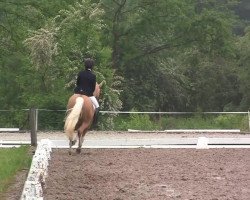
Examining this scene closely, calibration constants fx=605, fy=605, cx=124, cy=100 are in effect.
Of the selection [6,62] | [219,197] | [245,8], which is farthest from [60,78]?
[245,8]

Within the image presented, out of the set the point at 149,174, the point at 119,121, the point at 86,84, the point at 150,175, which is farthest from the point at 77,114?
the point at 119,121

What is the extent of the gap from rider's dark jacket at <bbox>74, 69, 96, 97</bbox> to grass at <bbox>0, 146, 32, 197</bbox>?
1.99m

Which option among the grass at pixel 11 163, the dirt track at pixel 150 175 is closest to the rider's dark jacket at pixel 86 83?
the dirt track at pixel 150 175

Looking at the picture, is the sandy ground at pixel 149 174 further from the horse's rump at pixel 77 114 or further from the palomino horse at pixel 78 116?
the horse's rump at pixel 77 114

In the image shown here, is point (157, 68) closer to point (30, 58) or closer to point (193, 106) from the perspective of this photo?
point (193, 106)

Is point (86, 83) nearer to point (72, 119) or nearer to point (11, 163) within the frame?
point (72, 119)

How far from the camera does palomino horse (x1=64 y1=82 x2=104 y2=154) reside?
13.5 meters

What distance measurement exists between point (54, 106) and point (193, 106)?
2264 cm

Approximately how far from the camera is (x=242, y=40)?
156 feet

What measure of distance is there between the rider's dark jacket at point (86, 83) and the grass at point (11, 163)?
199 cm

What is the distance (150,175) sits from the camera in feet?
36.1

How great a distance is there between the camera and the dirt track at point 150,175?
8.97m

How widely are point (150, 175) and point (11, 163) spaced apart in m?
3.18

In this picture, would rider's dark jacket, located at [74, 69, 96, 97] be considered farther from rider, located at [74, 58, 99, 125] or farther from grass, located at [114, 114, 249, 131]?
grass, located at [114, 114, 249, 131]
